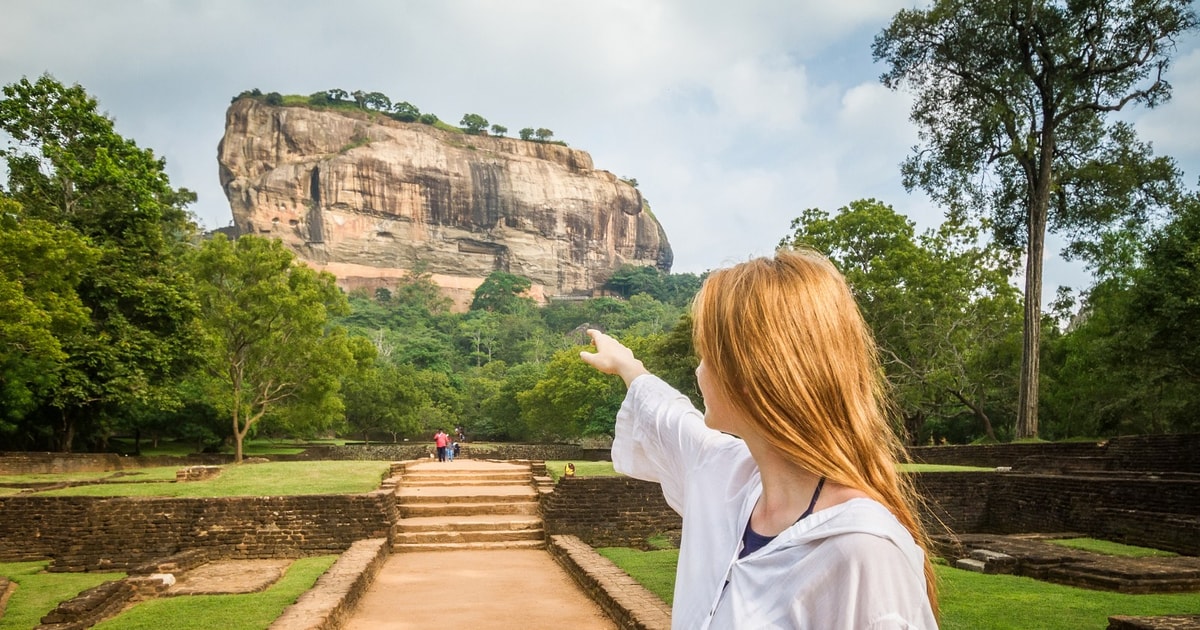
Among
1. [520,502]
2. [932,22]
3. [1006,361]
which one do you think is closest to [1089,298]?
[1006,361]

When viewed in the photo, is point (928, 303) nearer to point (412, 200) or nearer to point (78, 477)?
point (78, 477)

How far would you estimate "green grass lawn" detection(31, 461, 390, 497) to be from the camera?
10.8 metres

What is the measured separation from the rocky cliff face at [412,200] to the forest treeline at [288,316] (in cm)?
Answer: 5797

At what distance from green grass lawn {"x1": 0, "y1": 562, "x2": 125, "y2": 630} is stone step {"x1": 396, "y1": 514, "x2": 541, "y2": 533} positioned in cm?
339

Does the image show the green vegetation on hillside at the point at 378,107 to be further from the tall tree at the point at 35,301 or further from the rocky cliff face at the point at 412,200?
the tall tree at the point at 35,301

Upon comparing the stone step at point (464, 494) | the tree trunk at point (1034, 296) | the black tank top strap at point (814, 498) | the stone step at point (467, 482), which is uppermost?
the tree trunk at point (1034, 296)

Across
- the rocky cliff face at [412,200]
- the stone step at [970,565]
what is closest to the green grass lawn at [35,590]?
the stone step at [970,565]

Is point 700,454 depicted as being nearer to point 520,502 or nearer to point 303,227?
point 520,502

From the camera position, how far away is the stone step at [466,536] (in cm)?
1076

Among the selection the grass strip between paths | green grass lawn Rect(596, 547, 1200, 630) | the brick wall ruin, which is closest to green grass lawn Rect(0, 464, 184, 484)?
the brick wall ruin

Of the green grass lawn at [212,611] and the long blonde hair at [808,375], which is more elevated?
the long blonde hair at [808,375]

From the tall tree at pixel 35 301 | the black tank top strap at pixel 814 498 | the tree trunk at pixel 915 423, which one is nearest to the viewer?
the black tank top strap at pixel 814 498

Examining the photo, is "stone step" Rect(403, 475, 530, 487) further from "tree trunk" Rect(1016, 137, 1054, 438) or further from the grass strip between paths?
"tree trunk" Rect(1016, 137, 1054, 438)

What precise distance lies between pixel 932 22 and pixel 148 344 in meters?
19.2
